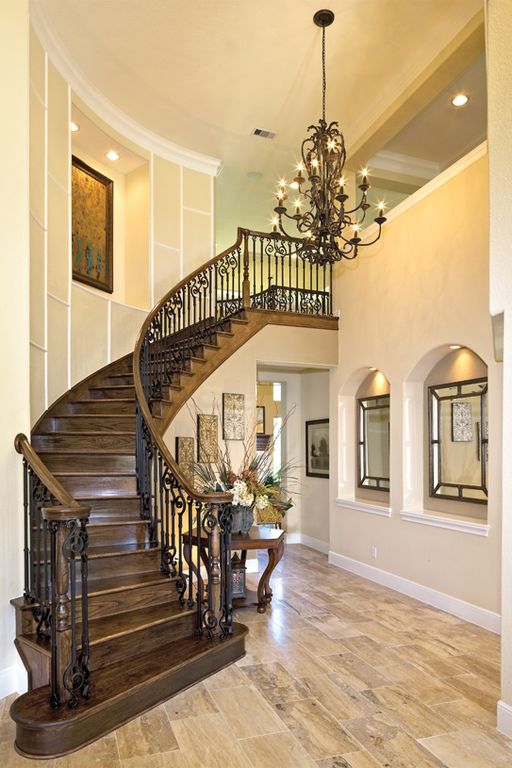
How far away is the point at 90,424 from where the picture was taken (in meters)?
5.56

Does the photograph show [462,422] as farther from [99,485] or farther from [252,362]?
[99,485]

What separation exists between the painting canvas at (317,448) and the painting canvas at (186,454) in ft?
8.09

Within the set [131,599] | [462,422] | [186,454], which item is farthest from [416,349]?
[131,599]

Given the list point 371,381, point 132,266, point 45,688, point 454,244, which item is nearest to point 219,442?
point 371,381

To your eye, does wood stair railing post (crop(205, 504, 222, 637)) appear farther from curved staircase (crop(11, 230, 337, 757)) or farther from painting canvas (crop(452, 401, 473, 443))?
painting canvas (crop(452, 401, 473, 443))

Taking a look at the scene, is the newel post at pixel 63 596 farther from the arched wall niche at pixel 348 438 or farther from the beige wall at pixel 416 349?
the arched wall niche at pixel 348 438

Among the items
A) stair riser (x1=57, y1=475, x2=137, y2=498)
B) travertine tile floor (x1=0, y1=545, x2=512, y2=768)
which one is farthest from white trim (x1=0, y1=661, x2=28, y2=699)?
stair riser (x1=57, y1=475, x2=137, y2=498)

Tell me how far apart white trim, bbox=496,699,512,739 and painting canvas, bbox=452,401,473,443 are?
2.65m

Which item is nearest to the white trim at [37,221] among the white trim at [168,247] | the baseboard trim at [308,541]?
the white trim at [168,247]

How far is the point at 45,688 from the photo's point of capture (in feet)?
10.6

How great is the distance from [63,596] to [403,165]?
7.30 metres

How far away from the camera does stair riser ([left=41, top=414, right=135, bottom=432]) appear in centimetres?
545

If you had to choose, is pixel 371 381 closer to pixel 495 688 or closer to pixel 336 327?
pixel 336 327

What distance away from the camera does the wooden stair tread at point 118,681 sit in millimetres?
2938
